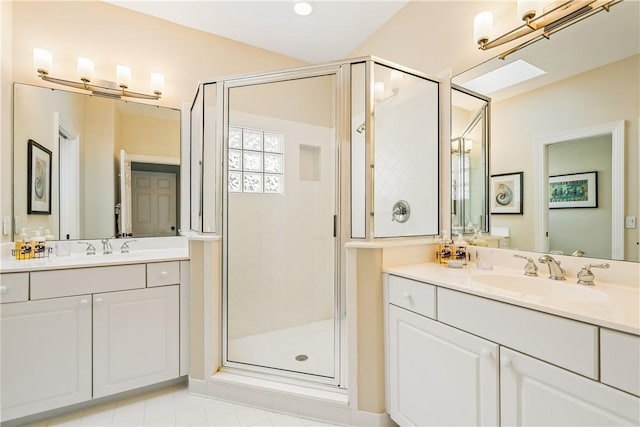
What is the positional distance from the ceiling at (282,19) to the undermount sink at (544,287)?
209 centimetres

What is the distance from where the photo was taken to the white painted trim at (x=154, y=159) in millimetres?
2232

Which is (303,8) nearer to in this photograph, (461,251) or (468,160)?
(468,160)

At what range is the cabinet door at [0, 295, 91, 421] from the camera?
1.48 meters

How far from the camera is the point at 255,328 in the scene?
2.37m

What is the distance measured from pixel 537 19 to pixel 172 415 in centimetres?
287

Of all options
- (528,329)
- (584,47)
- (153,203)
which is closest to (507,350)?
(528,329)

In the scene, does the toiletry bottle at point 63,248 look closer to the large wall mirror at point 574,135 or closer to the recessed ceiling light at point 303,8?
the recessed ceiling light at point 303,8

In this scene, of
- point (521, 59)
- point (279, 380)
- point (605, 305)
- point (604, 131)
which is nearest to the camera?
point (605, 305)

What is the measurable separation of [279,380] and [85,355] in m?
1.12

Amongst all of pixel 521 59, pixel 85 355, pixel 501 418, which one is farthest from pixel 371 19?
pixel 85 355

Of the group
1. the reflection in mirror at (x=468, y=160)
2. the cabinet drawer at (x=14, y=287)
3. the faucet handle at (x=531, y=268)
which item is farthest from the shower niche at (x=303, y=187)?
the cabinet drawer at (x=14, y=287)

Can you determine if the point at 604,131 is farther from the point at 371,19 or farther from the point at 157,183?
the point at 157,183

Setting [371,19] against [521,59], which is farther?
[371,19]

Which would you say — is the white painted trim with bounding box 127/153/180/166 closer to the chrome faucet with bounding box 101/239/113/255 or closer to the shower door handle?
the chrome faucet with bounding box 101/239/113/255
